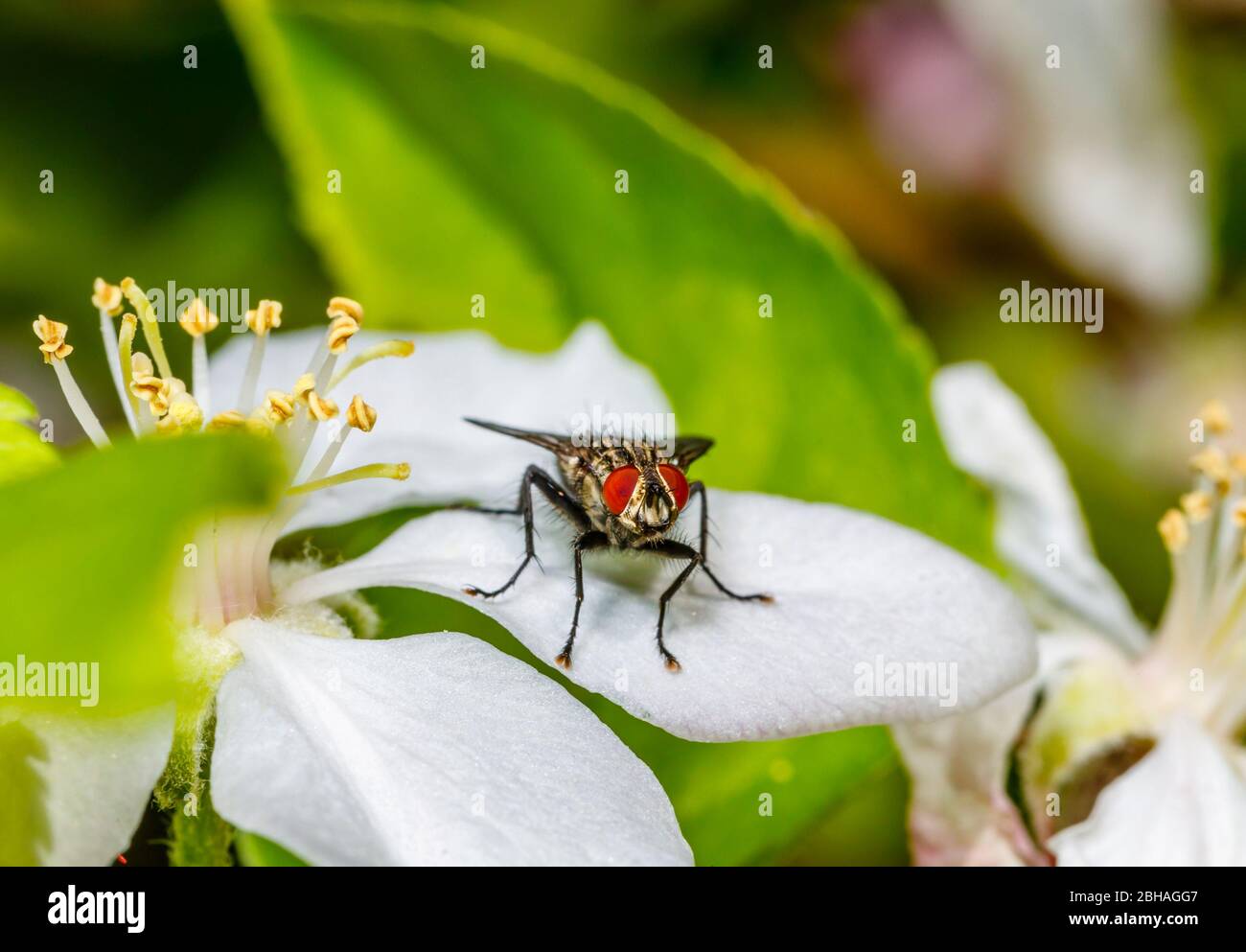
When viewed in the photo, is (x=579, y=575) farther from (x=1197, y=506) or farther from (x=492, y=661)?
(x=1197, y=506)

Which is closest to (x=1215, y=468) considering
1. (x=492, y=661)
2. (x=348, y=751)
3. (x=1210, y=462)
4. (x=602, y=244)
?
(x=1210, y=462)

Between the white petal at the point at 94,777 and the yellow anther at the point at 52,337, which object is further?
the yellow anther at the point at 52,337

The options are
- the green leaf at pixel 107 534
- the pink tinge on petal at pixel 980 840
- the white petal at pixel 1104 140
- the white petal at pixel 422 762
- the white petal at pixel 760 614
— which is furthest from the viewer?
the white petal at pixel 1104 140

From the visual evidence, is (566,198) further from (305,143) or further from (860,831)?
(860,831)

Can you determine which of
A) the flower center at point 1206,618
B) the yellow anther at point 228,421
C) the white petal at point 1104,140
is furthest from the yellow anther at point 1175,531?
the white petal at point 1104,140

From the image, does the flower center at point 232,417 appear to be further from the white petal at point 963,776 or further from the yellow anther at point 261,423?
the white petal at point 963,776

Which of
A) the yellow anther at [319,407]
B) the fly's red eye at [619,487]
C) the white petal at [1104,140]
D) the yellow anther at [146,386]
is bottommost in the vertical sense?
the fly's red eye at [619,487]
